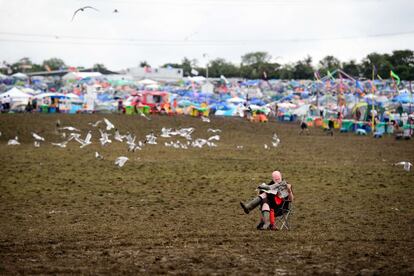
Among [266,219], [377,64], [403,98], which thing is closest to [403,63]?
[377,64]

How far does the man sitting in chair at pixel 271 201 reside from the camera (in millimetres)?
11766

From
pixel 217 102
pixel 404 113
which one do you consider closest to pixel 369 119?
pixel 404 113

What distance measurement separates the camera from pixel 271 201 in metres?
12.0

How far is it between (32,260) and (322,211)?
7.37 metres

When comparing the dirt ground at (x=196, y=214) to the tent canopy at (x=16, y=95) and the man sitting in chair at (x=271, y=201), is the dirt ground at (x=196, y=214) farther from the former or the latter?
the tent canopy at (x=16, y=95)

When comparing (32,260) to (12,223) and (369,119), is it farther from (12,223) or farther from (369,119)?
(369,119)

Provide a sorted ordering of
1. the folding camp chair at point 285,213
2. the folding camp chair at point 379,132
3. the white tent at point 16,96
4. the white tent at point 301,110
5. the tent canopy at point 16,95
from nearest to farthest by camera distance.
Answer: the folding camp chair at point 285,213
the folding camp chair at point 379,132
the white tent at point 16,96
the tent canopy at point 16,95
the white tent at point 301,110

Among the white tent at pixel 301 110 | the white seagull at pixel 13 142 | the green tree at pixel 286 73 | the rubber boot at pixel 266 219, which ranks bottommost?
the white seagull at pixel 13 142

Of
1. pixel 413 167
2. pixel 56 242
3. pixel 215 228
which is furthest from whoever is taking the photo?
pixel 413 167

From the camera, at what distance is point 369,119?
2148 inches

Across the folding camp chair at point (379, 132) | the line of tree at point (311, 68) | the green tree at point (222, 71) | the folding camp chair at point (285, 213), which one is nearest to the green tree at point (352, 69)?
the line of tree at point (311, 68)

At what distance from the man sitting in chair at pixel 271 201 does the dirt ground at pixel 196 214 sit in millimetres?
406

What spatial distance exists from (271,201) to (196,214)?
2320mm

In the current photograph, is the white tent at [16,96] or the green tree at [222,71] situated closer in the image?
the white tent at [16,96]
